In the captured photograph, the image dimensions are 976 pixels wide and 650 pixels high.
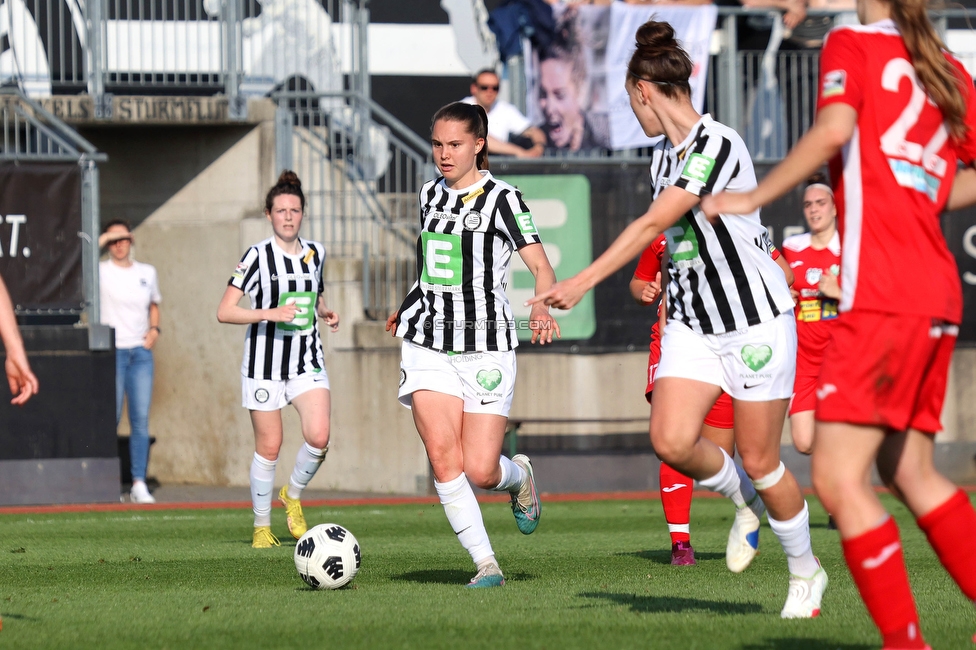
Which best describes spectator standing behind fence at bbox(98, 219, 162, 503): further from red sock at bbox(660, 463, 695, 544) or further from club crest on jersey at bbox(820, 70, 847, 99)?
club crest on jersey at bbox(820, 70, 847, 99)

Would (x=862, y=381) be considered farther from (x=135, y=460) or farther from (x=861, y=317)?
(x=135, y=460)

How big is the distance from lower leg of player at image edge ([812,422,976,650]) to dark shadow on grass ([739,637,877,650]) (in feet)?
Result: 2.05

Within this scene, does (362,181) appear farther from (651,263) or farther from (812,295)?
(651,263)

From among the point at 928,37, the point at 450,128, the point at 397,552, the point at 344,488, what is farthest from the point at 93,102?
the point at 928,37

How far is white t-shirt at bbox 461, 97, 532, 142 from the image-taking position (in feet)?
46.9

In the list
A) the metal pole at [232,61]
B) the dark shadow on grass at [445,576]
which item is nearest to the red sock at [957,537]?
the dark shadow on grass at [445,576]

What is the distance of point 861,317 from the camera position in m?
3.95

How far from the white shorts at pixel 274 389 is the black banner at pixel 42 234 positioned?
4238 millimetres

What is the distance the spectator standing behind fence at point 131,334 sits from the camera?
13.2 meters

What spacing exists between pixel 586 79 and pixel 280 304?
620 centimetres

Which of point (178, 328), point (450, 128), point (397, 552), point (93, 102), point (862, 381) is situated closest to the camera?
point (862, 381)

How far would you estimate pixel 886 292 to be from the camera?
12.9 ft

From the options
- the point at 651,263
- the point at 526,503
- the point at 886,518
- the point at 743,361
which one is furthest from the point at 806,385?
the point at 886,518

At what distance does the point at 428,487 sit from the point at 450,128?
309 inches
